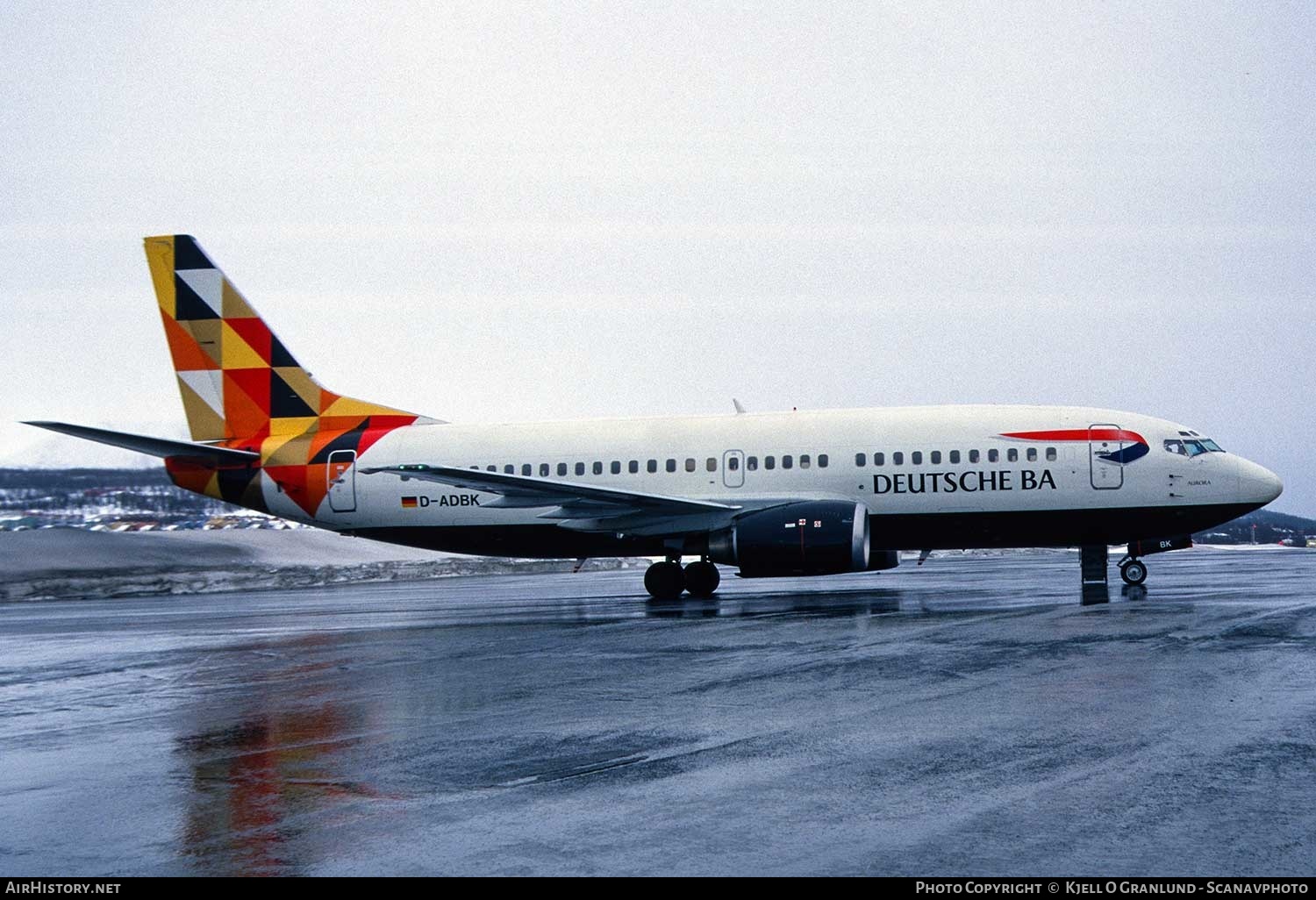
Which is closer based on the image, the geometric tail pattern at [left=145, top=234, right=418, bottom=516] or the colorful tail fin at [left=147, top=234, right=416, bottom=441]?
the geometric tail pattern at [left=145, top=234, right=418, bottom=516]

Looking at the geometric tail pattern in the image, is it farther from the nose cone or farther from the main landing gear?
the nose cone

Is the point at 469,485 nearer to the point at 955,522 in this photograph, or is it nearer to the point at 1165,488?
the point at 955,522

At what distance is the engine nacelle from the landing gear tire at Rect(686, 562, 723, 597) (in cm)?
236

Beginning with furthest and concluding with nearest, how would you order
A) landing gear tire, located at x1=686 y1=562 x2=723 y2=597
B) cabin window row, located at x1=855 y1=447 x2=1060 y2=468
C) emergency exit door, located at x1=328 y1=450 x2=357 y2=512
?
1. emergency exit door, located at x1=328 y1=450 x2=357 y2=512
2. landing gear tire, located at x1=686 y1=562 x2=723 y2=597
3. cabin window row, located at x1=855 y1=447 x2=1060 y2=468

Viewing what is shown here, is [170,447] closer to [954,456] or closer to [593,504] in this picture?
[593,504]

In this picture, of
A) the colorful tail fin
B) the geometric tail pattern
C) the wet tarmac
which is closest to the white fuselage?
the geometric tail pattern

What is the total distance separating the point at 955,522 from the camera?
2405cm

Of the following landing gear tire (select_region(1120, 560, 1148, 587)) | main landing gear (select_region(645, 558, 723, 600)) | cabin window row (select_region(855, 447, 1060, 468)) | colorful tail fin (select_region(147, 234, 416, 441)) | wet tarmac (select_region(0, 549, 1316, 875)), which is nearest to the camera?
wet tarmac (select_region(0, 549, 1316, 875))

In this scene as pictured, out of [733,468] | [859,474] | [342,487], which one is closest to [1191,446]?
[859,474]

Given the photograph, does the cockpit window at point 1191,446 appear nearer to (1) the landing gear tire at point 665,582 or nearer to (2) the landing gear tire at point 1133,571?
(2) the landing gear tire at point 1133,571

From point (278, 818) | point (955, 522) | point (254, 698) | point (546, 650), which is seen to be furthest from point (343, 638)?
point (955, 522)

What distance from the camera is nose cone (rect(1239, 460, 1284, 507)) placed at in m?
23.4

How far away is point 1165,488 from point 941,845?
19642 mm

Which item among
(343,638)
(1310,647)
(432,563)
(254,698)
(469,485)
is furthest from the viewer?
(432,563)
